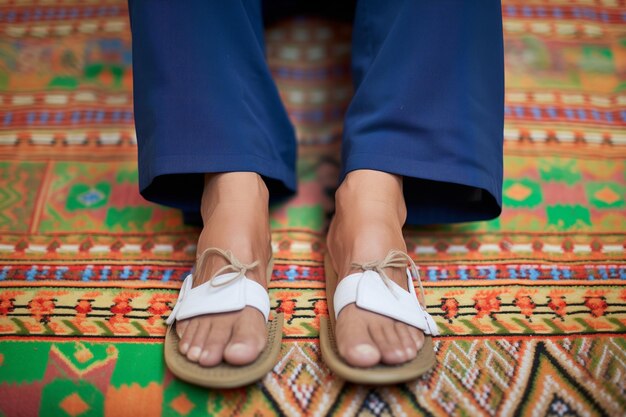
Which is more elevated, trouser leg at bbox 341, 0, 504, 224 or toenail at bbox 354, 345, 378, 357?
trouser leg at bbox 341, 0, 504, 224

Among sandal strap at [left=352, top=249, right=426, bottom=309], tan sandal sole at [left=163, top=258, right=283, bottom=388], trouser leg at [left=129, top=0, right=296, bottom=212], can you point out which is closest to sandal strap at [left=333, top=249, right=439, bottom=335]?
sandal strap at [left=352, top=249, right=426, bottom=309]

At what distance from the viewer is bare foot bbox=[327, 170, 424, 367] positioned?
588 millimetres

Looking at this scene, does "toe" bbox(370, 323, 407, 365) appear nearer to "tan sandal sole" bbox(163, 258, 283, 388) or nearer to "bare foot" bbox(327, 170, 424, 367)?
"bare foot" bbox(327, 170, 424, 367)

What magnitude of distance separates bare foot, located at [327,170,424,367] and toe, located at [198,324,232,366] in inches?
5.8

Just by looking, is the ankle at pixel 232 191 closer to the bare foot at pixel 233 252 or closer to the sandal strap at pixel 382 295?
the bare foot at pixel 233 252

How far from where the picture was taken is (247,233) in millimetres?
689

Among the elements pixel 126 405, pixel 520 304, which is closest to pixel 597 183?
pixel 520 304

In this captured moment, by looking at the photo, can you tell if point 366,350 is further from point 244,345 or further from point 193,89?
point 193,89

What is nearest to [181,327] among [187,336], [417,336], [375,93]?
[187,336]

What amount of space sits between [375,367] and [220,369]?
0.63 feet

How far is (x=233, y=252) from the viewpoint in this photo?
2.20 feet

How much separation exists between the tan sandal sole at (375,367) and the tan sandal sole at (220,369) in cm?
7

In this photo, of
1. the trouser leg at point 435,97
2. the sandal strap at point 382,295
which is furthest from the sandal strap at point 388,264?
the trouser leg at point 435,97

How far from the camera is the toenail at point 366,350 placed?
578mm
